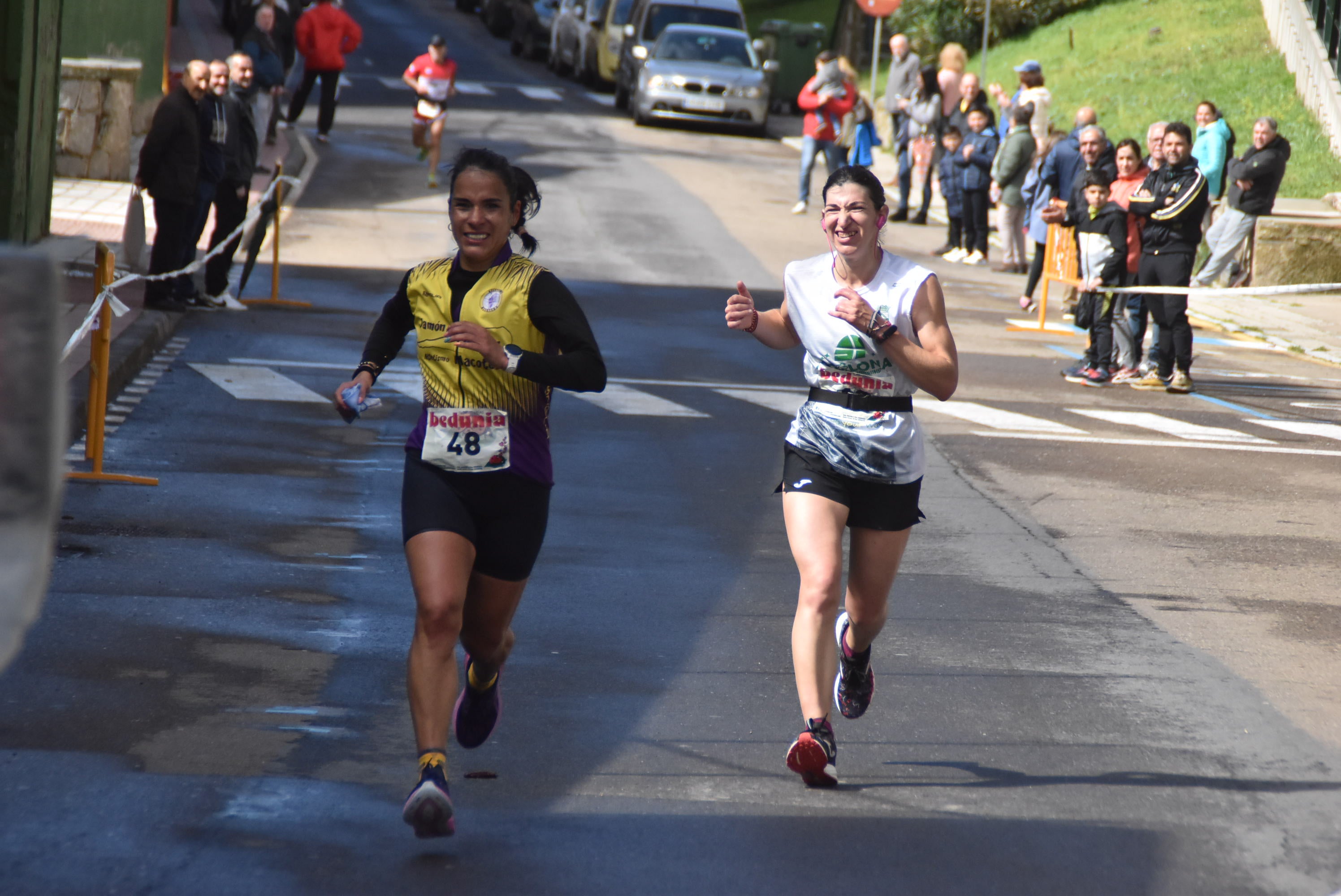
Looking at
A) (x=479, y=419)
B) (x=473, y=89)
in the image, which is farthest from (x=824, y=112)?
(x=479, y=419)

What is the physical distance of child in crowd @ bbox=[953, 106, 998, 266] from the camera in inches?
837

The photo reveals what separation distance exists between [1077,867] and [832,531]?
1.28 meters

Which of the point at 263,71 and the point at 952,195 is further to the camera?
the point at 952,195

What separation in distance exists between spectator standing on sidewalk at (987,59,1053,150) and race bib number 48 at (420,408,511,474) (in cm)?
1632

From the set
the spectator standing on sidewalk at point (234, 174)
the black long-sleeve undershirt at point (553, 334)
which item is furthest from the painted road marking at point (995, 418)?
the black long-sleeve undershirt at point (553, 334)

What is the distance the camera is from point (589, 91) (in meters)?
41.1

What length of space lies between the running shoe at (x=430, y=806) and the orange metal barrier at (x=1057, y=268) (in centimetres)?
1244

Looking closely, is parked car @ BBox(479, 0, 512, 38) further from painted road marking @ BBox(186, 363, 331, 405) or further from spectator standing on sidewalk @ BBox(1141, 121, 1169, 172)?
painted road marking @ BBox(186, 363, 331, 405)

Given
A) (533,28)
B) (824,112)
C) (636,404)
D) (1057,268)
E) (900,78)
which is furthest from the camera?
(533,28)

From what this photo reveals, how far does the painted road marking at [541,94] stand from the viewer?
38.2 m

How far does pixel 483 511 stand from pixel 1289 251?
57.8 feet

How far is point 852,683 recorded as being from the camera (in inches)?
236

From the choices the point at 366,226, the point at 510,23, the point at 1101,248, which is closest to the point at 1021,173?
the point at 1101,248

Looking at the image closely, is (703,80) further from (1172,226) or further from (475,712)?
(475,712)
